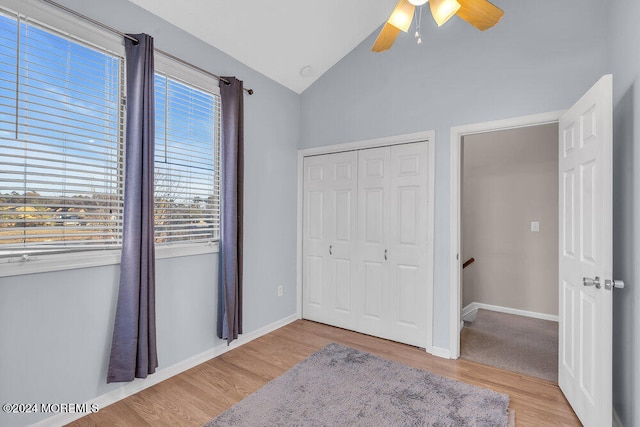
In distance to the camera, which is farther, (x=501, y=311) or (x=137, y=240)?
(x=501, y=311)

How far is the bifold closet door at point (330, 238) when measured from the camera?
11.4 feet

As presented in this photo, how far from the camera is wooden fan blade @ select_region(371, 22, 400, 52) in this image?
6.15 feet

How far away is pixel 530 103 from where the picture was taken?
8.14 ft

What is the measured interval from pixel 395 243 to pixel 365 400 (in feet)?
4.81

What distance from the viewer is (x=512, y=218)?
13.4ft

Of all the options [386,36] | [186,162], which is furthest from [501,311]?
[186,162]

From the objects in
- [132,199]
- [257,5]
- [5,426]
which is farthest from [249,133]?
A: [5,426]

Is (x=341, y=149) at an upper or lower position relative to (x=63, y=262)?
upper

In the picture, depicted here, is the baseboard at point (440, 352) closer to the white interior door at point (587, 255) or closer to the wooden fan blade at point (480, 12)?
the white interior door at point (587, 255)

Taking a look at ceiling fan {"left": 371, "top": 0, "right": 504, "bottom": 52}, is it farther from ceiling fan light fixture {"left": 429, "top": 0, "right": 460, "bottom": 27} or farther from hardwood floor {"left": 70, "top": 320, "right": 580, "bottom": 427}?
hardwood floor {"left": 70, "top": 320, "right": 580, "bottom": 427}

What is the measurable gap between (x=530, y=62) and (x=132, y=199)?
3136 millimetres

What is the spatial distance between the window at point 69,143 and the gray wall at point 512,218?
130 inches

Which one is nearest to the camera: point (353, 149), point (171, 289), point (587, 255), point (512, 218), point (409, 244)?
point (587, 255)

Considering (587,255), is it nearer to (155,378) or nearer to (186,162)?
(186,162)
